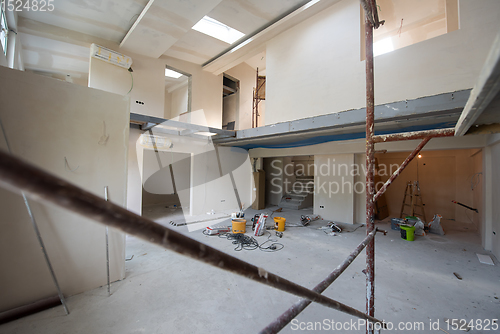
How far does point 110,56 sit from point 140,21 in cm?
131

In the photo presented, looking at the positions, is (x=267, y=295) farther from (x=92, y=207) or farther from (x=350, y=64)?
(x=350, y=64)

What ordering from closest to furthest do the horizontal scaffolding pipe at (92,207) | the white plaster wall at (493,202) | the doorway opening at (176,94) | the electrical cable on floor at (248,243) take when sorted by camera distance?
the horizontal scaffolding pipe at (92,207) < the white plaster wall at (493,202) < the electrical cable on floor at (248,243) < the doorway opening at (176,94)

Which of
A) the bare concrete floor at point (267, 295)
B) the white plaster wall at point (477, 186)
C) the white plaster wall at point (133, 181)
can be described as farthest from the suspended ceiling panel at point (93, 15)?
the white plaster wall at point (477, 186)

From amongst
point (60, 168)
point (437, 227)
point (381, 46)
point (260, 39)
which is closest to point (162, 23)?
point (260, 39)

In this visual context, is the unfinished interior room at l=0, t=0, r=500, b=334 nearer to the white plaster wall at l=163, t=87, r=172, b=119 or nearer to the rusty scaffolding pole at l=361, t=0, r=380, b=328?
the rusty scaffolding pole at l=361, t=0, r=380, b=328

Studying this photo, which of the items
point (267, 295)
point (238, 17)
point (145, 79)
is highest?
point (238, 17)

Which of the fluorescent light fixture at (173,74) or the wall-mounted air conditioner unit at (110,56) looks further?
the fluorescent light fixture at (173,74)

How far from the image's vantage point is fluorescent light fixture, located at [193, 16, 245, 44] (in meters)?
5.39

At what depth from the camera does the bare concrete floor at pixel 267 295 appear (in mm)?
2133

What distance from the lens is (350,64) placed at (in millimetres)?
4125

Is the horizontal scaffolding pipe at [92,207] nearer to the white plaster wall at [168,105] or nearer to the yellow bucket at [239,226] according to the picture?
the yellow bucket at [239,226]

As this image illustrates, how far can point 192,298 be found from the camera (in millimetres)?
2541

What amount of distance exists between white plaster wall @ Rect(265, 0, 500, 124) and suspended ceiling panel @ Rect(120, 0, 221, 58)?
2.15 meters

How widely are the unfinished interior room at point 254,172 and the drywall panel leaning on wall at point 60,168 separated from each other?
2cm
